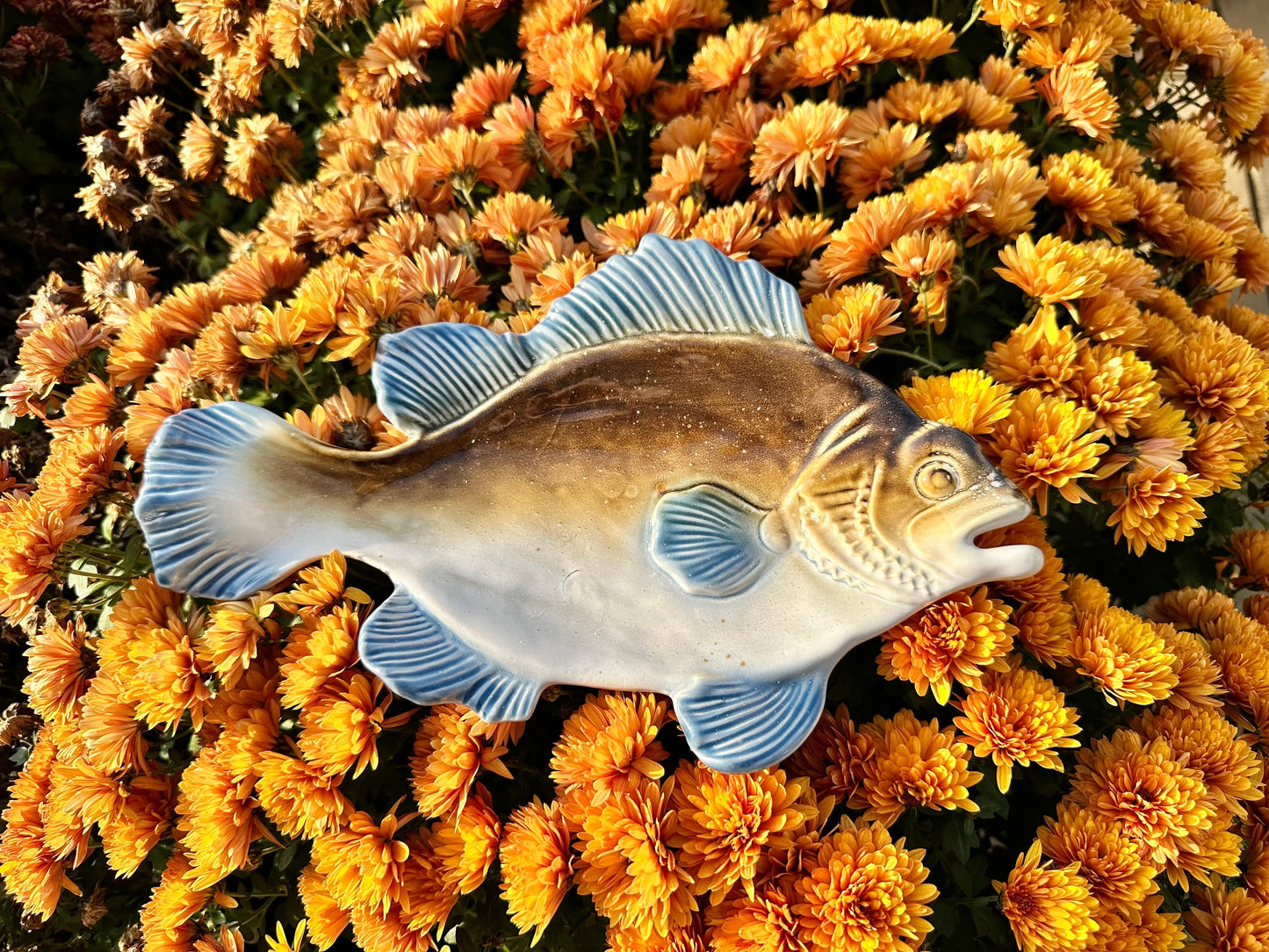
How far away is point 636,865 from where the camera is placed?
103cm

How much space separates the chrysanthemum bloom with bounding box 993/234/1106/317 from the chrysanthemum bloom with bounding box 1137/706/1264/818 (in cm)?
64

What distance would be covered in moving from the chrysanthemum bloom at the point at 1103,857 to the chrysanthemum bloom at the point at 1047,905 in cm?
2

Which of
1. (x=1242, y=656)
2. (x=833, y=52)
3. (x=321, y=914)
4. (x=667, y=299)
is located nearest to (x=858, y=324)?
(x=667, y=299)

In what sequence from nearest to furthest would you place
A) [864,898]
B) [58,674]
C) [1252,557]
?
[864,898], [58,674], [1252,557]

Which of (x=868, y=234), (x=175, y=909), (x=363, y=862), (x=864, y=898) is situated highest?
(x=868, y=234)

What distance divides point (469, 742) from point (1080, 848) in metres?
0.82

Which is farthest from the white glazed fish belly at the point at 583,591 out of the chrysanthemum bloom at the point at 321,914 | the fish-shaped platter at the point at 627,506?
the chrysanthemum bloom at the point at 321,914

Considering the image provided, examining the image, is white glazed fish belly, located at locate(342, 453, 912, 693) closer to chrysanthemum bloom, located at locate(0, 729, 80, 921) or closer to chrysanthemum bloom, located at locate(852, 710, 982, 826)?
chrysanthemum bloom, located at locate(852, 710, 982, 826)

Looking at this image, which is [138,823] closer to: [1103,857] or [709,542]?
[709,542]

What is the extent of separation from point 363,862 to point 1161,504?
4.07 feet

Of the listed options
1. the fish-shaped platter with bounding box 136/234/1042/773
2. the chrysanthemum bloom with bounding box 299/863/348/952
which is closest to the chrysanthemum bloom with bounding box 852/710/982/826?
the fish-shaped platter with bounding box 136/234/1042/773

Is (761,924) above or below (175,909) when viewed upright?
above

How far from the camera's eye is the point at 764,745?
1.08m

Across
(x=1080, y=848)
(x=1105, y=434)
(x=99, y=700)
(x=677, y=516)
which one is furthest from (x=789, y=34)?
(x=99, y=700)
